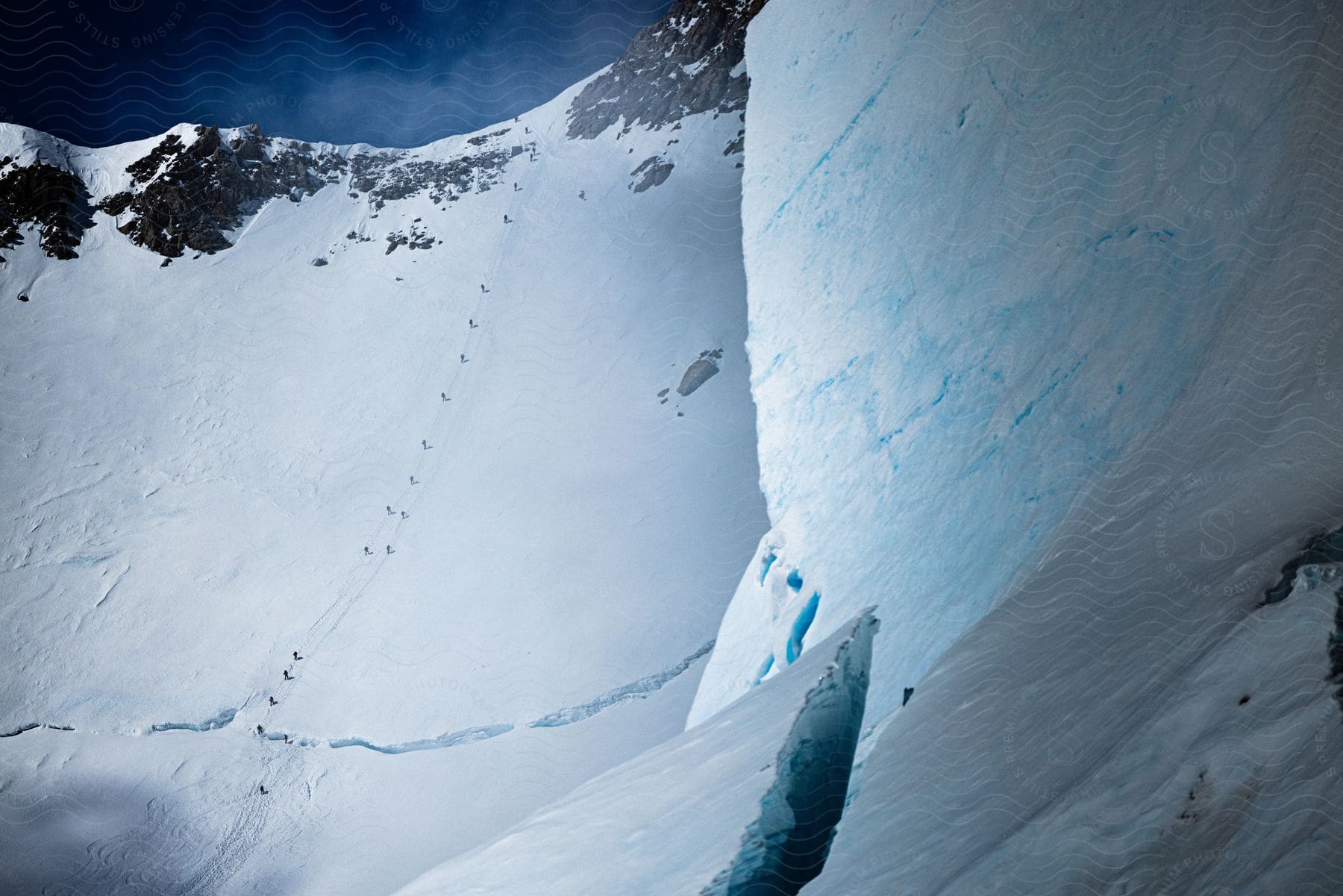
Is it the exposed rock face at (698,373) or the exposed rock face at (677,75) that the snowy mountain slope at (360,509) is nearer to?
the exposed rock face at (698,373)

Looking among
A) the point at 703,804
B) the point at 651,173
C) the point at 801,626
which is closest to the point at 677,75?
the point at 651,173

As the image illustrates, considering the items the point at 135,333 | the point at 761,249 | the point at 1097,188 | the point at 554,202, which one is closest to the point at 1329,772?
the point at 1097,188

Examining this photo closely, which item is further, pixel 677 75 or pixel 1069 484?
pixel 677 75

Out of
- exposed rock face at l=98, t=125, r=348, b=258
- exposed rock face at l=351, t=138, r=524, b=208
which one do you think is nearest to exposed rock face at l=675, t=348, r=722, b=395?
exposed rock face at l=351, t=138, r=524, b=208

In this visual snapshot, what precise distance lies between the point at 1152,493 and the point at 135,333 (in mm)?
37966

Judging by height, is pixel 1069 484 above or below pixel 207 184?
below

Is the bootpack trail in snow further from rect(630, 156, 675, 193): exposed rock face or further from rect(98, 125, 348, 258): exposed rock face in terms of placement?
rect(98, 125, 348, 258): exposed rock face

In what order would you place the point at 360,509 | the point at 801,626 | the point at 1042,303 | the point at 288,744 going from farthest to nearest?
the point at 360,509
the point at 288,744
the point at 801,626
the point at 1042,303

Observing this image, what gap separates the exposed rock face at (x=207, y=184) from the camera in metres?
38.3

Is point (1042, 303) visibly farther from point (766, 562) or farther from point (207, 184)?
point (207, 184)

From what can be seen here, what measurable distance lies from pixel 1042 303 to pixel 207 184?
4667cm

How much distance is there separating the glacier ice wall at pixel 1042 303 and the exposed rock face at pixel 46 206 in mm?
42636

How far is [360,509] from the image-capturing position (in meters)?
22.7

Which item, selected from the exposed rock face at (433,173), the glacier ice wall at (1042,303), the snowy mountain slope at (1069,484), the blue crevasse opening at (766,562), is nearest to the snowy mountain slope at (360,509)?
the exposed rock face at (433,173)
